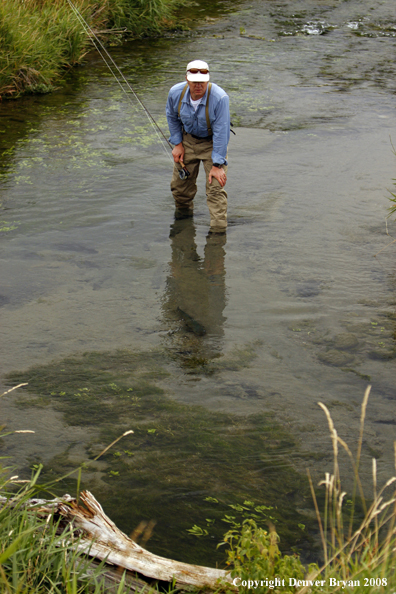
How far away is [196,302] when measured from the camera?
5.02 metres

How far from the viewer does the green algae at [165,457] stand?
289 cm

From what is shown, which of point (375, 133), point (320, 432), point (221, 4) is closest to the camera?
point (320, 432)

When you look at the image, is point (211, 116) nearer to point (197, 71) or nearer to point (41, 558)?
point (197, 71)

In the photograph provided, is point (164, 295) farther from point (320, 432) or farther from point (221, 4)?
point (221, 4)

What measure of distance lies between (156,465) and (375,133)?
288 inches

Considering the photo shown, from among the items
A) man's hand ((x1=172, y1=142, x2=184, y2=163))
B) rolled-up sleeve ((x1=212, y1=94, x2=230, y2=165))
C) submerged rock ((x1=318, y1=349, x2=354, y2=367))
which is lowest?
submerged rock ((x1=318, y1=349, x2=354, y2=367))

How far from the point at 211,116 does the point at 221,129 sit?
0.52ft

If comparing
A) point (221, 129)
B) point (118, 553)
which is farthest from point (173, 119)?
point (118, 553)

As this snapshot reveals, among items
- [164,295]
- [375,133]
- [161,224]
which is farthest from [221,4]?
[164,295]

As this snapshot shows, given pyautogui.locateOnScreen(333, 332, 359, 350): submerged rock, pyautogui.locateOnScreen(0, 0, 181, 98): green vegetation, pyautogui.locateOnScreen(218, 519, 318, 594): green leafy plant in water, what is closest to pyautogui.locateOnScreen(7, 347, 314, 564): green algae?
pyautogui.locateOnScreen(218, 519, 318, 594): green leafy plant in water

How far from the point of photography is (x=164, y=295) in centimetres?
510

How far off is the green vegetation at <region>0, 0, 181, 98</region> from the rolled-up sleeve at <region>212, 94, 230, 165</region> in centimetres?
618

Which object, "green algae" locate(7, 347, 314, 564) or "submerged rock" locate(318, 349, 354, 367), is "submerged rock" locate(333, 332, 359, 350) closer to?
"submerged rock" locate(318, 349, 354, 367)

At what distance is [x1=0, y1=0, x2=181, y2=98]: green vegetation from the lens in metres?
10.2
